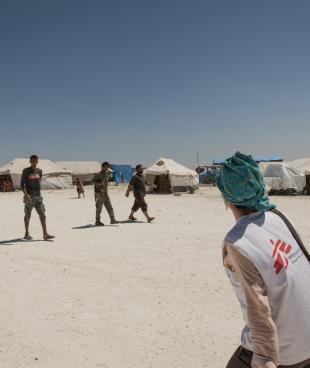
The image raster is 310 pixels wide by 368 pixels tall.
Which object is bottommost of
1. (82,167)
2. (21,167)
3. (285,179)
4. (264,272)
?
(82,167)

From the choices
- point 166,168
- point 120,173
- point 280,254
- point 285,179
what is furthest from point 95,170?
point 280,254

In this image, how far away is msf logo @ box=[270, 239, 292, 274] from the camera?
5.39ft

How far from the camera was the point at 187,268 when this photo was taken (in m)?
Result: 6.80

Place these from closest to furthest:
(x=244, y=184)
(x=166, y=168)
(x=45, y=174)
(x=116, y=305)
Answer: (x=244, y=184) < (x=116, y=305) < (x=166, y=168) < (x=45, y=174)

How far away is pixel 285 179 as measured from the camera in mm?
27062

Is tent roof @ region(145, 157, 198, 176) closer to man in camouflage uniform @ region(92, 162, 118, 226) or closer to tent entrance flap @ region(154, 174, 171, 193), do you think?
tent entrance flap @ region(154, 174, 171, 193)

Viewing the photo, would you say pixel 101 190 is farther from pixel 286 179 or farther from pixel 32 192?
pixel 286 179

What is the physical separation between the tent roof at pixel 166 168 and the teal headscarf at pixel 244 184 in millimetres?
29799

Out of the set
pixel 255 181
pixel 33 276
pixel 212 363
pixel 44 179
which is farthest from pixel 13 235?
pixel 44 179

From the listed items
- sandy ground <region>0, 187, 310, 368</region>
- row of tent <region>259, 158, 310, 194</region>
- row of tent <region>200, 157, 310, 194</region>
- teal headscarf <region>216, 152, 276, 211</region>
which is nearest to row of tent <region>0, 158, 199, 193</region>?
row of tent <region>200, 157, 310, 194</region>

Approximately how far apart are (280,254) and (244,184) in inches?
12.5

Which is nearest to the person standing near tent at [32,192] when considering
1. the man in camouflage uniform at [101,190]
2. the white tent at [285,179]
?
the man in camouflage uniform at [101,190]

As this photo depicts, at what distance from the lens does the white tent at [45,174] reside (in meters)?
40.2

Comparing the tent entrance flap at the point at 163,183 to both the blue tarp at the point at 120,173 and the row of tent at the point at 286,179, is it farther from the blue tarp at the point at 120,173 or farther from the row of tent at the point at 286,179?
the blue tarp at the point at 120,173
